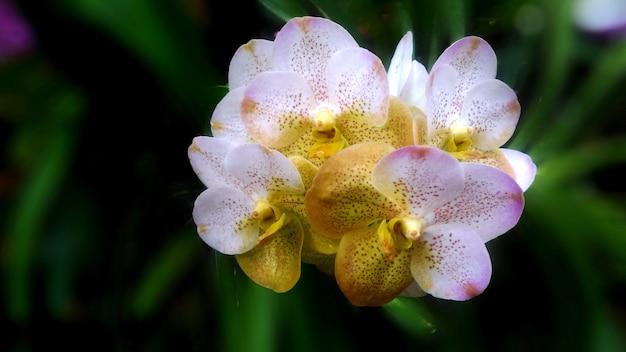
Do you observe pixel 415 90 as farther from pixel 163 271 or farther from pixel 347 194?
pixel 163 271

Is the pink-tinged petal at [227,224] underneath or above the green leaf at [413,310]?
above

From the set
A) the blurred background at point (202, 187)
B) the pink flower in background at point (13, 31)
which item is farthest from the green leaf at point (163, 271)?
the pink flower in background at point (13, 31)

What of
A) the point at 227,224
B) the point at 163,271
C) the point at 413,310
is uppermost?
the point at 227,224

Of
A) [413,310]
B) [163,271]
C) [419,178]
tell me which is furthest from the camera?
[163,271]

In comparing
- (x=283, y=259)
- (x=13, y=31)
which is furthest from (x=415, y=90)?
(x=13, y=31)

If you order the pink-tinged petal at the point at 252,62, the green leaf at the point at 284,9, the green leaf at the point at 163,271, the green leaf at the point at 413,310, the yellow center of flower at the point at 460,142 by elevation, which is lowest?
the green leaf at the point at 163,271

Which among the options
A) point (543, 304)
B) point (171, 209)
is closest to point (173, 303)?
point (171, 209)

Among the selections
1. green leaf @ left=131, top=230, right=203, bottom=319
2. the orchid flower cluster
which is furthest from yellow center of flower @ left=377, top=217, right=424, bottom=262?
green leaf @ left=131, top=230, right=203, bottom=319

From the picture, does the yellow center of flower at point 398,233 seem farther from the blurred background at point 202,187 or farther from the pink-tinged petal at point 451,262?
the blurred background at point 202,187
